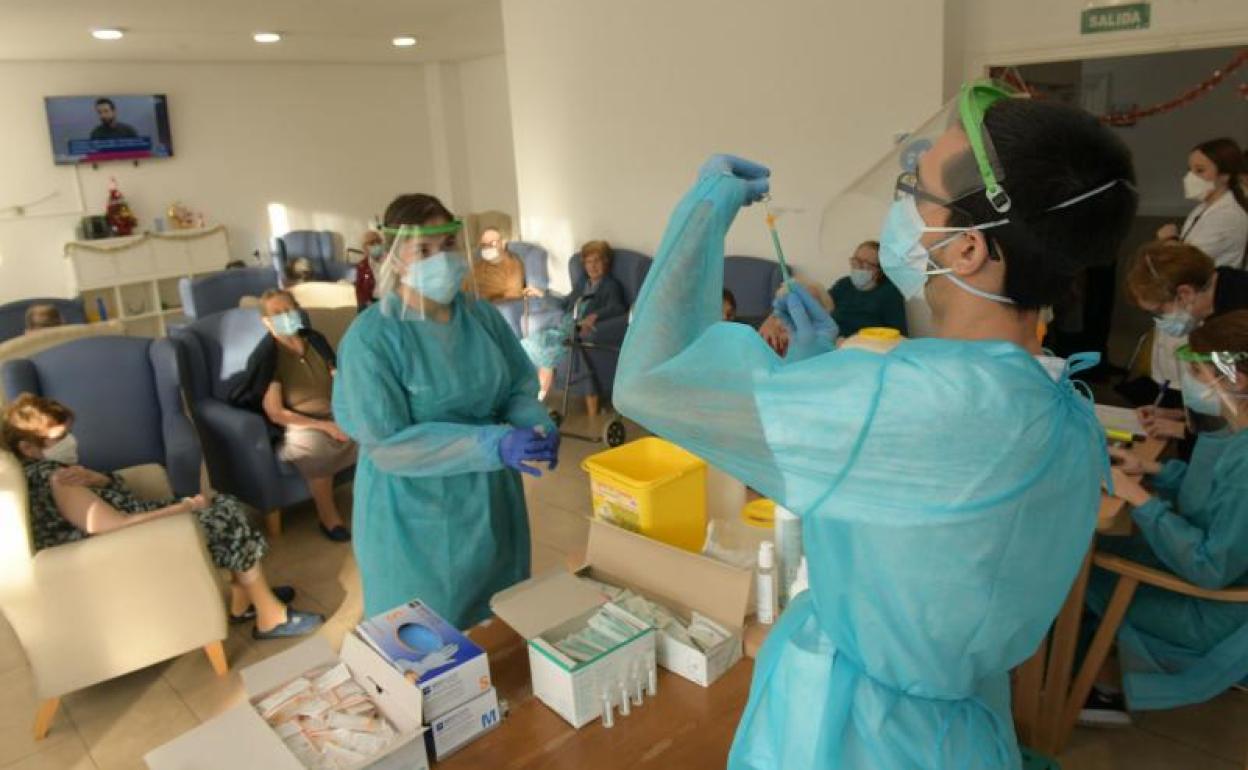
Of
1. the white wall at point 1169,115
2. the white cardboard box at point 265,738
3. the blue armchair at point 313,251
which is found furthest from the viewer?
the blue armchair at point 313,251

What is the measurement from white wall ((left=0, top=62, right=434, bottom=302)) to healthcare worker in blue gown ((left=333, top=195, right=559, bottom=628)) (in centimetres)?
824

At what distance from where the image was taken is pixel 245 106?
9.70m

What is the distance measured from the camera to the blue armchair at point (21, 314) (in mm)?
6766

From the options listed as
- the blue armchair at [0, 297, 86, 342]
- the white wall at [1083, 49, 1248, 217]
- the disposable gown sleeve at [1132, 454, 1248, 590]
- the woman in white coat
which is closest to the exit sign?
the woman in white coat

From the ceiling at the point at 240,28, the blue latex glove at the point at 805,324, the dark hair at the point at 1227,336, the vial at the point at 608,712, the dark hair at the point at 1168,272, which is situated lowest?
the vial at the point at 608,712

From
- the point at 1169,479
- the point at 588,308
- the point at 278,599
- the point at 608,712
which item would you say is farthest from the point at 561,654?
the point at 588,308

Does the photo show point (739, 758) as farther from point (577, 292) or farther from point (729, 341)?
point (577, 292)

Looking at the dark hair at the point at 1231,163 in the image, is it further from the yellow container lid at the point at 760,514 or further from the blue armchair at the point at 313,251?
the blue armchair at the point at 313,251

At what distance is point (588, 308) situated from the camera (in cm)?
612

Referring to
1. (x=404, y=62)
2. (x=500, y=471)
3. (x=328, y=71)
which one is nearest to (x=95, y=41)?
(x=328, y=71)

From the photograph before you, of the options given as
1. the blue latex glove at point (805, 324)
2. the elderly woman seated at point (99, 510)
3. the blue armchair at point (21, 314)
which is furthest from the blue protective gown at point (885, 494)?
the blue armchair at point (21, 314)

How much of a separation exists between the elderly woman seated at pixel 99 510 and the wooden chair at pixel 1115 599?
2.65 metres

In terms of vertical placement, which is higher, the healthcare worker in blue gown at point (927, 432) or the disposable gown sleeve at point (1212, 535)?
the healthcare worker in blue gown at point (927, 432)

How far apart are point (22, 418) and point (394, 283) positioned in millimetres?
1748
